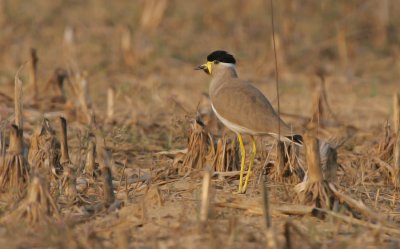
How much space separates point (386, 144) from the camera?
6805 millimetres

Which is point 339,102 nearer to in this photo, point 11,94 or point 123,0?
point 11,94

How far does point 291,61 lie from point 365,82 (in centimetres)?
105

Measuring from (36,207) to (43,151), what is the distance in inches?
43.2

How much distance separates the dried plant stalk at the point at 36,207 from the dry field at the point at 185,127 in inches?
0.5

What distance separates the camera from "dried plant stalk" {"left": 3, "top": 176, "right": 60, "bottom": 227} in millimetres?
4863

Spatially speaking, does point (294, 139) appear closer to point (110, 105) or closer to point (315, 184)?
point (315, 184)

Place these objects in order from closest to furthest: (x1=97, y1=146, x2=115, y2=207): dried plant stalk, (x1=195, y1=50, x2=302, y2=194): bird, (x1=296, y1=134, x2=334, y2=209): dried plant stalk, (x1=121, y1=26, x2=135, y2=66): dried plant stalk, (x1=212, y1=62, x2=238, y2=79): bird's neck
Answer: (x1=296, y1=134, x2=334, y2=209): dried plant stalk < (x1=97, y1=146, x2=115, y2=207): dried plant stalk < (x1=195, y1=50, x2=302, y2=194): bird < (x1=212, y1=62, x2=238, y2=79): bird's neck < (x1=121, y1=26, x2=135, y2=66): dried plant stalk

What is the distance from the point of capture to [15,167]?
214 inches

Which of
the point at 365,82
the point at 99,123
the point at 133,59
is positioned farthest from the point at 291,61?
the point at 99,123

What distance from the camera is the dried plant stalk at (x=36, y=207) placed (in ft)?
16.0

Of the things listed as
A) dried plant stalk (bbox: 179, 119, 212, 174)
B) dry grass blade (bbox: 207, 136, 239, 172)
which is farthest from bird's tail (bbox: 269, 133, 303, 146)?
dried plant stalk (bbox: 179, 119, 212, 174)

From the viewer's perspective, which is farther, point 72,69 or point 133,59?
point 133,59

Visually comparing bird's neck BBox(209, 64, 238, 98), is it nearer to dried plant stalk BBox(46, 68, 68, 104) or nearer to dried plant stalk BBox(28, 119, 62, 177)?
dried plant stalk BBox(28, 119, 62, 177)

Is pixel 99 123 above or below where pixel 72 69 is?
below
